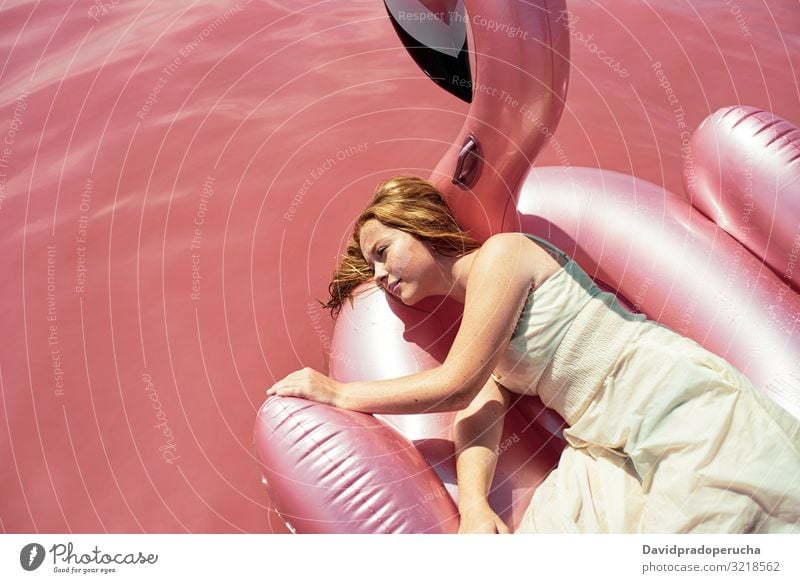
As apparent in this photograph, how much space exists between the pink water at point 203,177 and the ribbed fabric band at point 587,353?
603 millimetres

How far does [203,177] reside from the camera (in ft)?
7.38

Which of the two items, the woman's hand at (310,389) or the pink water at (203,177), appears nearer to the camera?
the woman's hand at (310,389)

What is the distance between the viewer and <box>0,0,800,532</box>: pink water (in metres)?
1.74

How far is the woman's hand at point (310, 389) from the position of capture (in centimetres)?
133

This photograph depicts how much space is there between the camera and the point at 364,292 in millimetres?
1623

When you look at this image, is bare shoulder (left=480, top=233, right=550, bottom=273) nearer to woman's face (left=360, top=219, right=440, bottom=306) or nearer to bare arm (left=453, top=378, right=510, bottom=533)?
woman's face (left=360, top=219, right=440, bottom=306)

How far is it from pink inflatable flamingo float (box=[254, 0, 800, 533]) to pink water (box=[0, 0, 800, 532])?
0.26m

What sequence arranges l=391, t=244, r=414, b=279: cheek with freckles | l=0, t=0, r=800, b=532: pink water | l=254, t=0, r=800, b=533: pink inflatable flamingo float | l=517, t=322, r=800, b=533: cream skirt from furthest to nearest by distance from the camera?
l=0, t=0, r=800, b=532: pink water, l=391, t=244, r=414, b=279: cheek with freckles, l=254, t=0, r=800, b=533: pink inflatable flamingo float, l=517, t=322, r=800, b=533: cream skirt

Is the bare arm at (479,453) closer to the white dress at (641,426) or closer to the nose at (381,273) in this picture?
the white dress at (641,426)

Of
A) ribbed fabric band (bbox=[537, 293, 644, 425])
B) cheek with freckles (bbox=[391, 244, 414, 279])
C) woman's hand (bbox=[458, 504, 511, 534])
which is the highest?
cheek with freckles (bbox=[391, 244, 414, 279])

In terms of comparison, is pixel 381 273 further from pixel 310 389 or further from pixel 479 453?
pixel 479 453

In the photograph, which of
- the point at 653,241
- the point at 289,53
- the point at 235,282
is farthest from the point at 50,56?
the point at 653,241
